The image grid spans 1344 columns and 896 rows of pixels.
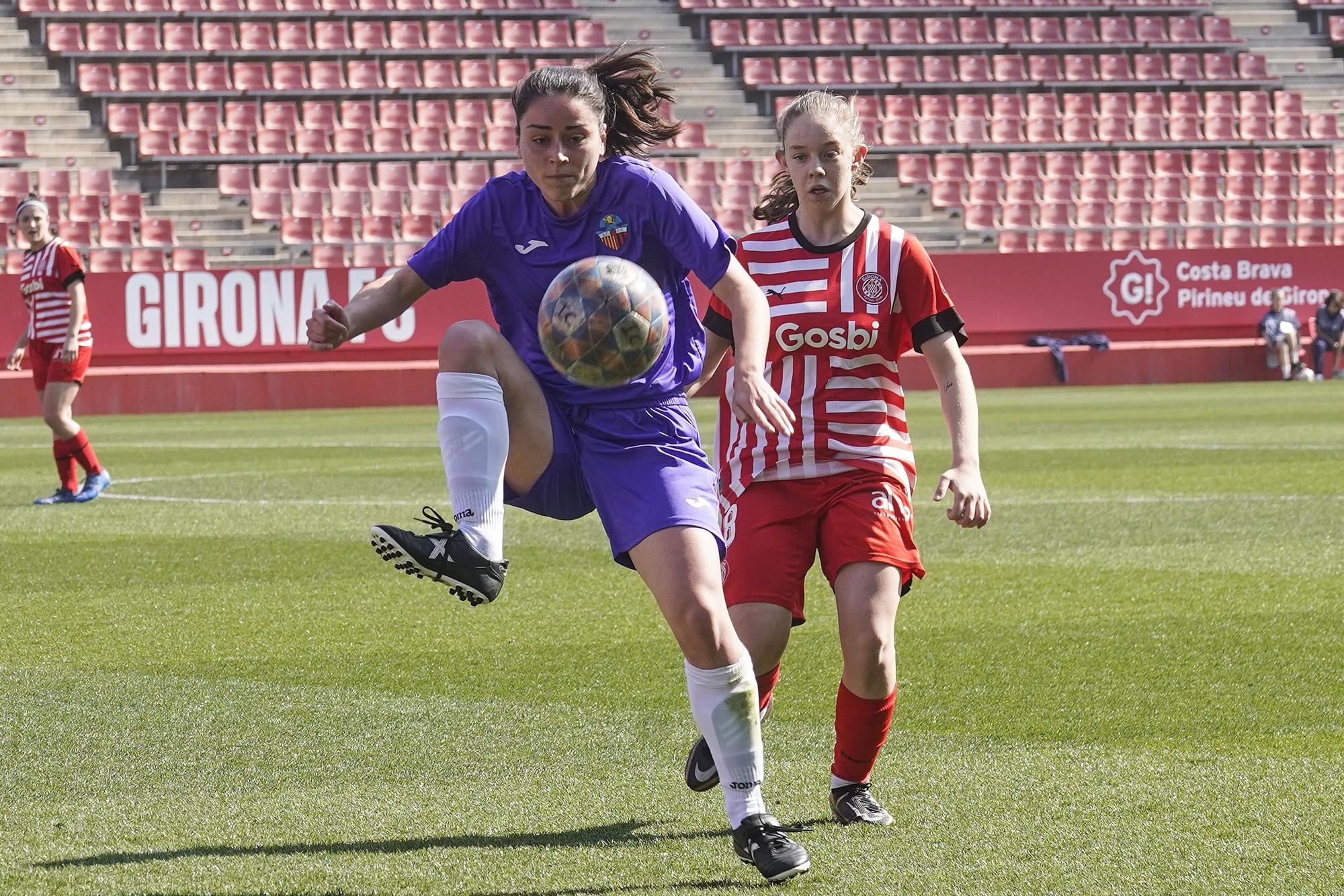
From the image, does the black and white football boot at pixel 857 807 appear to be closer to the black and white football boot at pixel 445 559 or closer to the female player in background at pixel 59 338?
the black and white football boot at pixel 445 559

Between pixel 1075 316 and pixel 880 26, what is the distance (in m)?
8.25

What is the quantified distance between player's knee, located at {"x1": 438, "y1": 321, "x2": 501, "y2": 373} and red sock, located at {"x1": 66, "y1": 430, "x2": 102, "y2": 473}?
819 centimetres

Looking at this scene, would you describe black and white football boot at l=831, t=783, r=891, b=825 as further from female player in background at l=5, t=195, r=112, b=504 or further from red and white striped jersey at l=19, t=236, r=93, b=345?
red and white striped jersey at l=19, t=236, r=93, b=345

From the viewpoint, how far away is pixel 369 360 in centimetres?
2319

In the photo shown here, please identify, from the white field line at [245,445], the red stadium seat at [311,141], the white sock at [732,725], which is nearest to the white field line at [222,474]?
the white field line at [245,445]

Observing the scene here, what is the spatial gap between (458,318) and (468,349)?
19.8 metres

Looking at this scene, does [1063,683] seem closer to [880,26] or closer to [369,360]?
[369,360]

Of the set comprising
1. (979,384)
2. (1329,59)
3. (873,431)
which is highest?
(1329,59)

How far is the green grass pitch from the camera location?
3.60 metres

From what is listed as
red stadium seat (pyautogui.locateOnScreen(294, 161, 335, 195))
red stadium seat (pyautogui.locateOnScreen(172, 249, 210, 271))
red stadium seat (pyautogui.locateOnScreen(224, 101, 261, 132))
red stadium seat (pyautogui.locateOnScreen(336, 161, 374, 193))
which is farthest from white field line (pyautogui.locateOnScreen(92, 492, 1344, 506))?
red stadium seat (pyautogui.locateOnScreen(224, 101, 261, 132))

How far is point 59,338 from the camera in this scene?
38.5 ft

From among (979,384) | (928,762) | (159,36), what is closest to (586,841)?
(928,762)

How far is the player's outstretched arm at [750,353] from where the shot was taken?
3453 millimetres

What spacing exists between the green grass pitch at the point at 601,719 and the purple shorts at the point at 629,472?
27.7 inches
